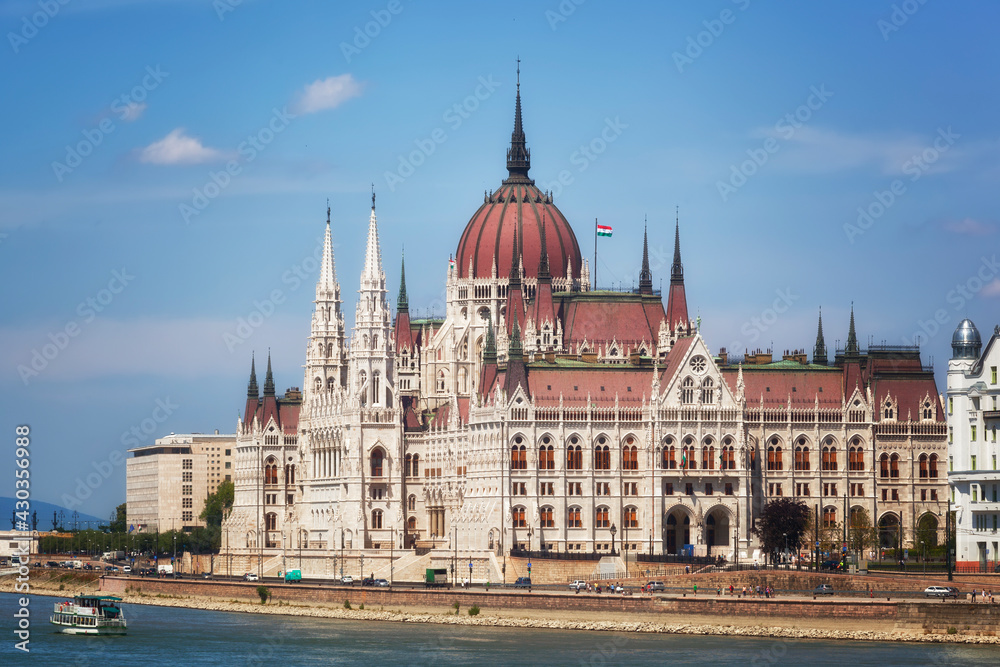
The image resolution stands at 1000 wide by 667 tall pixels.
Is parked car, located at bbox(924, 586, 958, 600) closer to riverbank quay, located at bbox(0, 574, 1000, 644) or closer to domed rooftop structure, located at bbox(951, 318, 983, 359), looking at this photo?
riverbank quay, located at bbox(0, 574, 1000, 644)

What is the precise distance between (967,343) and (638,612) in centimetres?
3104

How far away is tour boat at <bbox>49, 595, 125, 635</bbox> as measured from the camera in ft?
485

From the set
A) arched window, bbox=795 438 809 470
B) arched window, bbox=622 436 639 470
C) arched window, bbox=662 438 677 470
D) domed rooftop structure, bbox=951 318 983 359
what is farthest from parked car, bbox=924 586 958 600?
arched window, bbox=795 438 809 470

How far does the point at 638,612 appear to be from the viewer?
458 feet

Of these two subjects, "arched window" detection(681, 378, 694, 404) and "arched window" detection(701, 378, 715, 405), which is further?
"arched window" detection(701, 378, 715, 405)

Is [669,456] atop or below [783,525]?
atop

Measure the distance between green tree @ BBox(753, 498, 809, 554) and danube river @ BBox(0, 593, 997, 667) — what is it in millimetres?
33975

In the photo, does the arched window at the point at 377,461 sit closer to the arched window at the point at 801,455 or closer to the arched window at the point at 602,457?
the arched window at the point at 602,457

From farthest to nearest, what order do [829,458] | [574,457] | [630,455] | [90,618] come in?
[829,458], [630,455], [574,457], [90,618]

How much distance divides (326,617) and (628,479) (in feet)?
99.1

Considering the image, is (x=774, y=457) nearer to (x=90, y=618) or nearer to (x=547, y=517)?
(x=547, y=517)

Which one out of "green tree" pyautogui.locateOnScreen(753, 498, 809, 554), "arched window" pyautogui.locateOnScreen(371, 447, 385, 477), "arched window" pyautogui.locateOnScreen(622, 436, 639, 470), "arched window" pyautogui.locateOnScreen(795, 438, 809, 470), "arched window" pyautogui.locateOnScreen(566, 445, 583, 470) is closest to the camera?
"green tree" pyautogui.locateOnScreen(753, 498, 809, 554)

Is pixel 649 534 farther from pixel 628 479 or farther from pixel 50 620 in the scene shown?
pixel 50 620

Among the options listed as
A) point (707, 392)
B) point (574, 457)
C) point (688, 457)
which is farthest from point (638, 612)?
point (707, 392)
